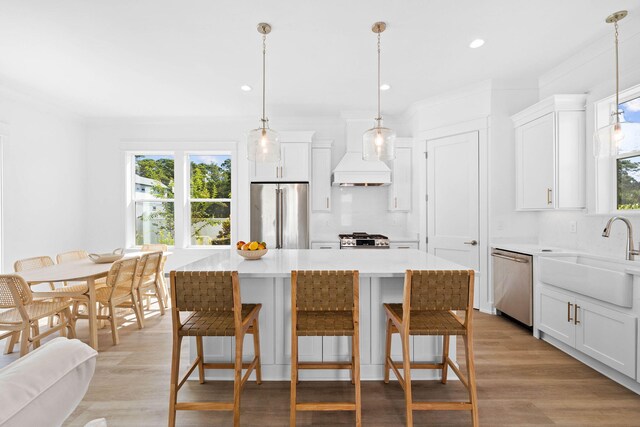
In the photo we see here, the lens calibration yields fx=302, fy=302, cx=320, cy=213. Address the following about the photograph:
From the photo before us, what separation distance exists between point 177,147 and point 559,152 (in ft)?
17.8

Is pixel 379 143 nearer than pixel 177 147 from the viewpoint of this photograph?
Yes

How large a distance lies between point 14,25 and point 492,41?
4.28 m

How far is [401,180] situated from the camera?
15.8 ft

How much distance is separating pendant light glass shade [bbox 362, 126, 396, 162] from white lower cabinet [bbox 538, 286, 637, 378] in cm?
206

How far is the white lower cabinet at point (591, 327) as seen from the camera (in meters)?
2.16

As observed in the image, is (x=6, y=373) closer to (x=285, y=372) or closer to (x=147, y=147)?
(x=285, y=372)

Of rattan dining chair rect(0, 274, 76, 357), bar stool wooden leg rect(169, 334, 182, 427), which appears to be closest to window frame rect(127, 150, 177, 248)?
rattan dining chair rect(0, 274, 76, 357)

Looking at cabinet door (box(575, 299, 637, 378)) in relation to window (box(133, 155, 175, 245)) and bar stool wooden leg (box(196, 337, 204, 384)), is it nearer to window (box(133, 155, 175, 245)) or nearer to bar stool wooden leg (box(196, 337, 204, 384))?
bar stool wooden leg (box(196, 337, 204, 384))

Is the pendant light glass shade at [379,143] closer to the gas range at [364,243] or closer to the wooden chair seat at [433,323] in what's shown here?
the wooden chair seat at [433,323]

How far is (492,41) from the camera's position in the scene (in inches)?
114

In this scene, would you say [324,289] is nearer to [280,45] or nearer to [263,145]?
[263,145]

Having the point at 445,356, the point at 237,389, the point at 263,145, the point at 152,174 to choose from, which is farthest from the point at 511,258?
the point at 152,174

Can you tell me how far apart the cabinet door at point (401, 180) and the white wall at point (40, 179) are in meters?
5.19

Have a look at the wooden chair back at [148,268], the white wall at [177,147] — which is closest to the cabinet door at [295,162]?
the white wall at [177,147]
